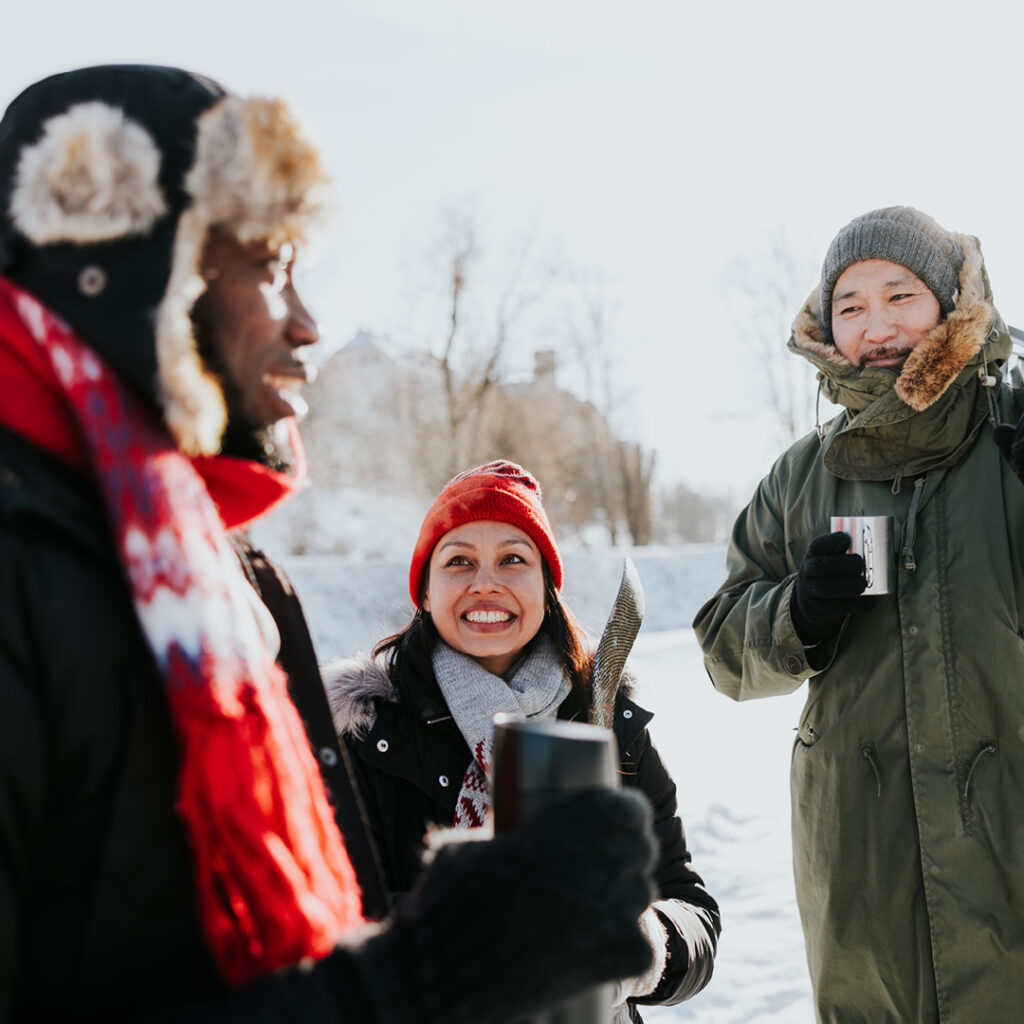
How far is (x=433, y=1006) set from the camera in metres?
0.87

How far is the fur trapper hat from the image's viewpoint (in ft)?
3.41

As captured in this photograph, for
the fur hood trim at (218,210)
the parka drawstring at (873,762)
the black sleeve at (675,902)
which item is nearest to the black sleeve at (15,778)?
the fur hood trim at (218,210)

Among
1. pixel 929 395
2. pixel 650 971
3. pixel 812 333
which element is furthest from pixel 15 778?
pixel 812 333

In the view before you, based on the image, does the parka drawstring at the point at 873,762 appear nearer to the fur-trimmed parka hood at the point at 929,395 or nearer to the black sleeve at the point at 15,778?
the fur-trimmed parka hood at the point at 929,395

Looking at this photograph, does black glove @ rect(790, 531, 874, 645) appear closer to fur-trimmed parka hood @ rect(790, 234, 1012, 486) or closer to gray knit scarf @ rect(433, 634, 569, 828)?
fur-trimmed parka hood @ rect(790, 234, 1012, 486)

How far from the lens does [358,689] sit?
2.25 metres

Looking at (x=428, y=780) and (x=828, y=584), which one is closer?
(x=428, y=780)

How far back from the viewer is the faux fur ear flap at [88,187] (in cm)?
104

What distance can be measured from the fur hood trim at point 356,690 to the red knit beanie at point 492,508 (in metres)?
0.29

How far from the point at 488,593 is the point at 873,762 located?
1.12 m

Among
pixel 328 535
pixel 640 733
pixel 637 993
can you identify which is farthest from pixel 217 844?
pixel 328 535

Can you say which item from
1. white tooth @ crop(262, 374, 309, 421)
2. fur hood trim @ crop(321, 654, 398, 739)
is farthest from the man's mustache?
white tooth @ crop(262, 374, 309, 421)

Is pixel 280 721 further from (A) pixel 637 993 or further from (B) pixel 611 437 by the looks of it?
(B) pixel 611 437

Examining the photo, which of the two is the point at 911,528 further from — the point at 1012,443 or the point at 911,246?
the point at 911,246
